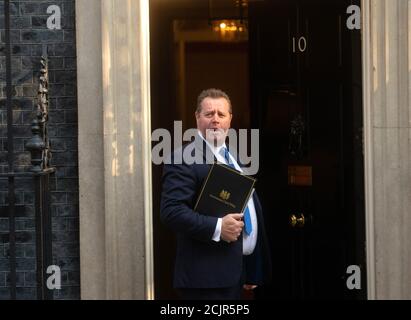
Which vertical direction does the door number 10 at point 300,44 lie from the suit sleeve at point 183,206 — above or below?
above

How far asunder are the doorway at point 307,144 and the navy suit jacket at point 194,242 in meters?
1.40

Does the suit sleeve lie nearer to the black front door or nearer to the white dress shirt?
the white dress shirt

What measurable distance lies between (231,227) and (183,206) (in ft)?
0.89

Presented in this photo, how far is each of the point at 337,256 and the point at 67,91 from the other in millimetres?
2254

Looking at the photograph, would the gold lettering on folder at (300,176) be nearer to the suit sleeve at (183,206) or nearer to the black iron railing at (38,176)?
→ the suit sleeve at (183,206)

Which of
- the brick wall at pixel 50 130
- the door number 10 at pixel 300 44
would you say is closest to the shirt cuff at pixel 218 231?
the brick wall at pixel 50 130

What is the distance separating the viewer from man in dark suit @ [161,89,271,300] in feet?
12.5

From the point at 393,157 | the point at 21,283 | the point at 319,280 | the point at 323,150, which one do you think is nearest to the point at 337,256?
the point at 319,280

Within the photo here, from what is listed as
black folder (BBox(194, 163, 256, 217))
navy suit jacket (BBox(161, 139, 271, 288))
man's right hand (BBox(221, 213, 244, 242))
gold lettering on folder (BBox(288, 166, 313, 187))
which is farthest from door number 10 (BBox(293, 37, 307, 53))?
man's right hand (BBox(221, 213, 244, 242))

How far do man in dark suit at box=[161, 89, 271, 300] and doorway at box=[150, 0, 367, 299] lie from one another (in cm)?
136

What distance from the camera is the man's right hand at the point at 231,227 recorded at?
3820mm

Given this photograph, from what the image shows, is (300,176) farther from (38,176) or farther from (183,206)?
(38,176)

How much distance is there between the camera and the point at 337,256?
17.7 ft

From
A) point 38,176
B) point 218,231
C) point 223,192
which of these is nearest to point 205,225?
point 218,231
